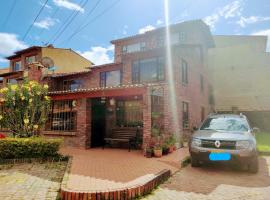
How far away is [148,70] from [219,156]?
8159 millimetres

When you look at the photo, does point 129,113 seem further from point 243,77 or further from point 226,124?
point 243,77

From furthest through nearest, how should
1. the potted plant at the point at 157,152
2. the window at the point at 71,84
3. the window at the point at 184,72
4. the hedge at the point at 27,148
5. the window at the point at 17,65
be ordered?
the window at the point at 17,65 → the window at the point at 71,84 → the window at the point at 184,72 → the potted plant at the point at 157,152 → the hedge at the point at 27,148

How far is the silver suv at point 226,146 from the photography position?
22.4 ft

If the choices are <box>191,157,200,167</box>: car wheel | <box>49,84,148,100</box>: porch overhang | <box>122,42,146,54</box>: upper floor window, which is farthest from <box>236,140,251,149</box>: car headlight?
<box>122,42,146,54</box>: upper floor window

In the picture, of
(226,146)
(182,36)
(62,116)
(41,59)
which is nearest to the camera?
(226,146)

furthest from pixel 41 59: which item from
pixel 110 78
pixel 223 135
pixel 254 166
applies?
pixel 254 166

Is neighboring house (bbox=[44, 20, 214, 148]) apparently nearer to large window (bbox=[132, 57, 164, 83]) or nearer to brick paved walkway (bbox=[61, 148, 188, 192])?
large window (bbox=[132, 57, 164, 83])

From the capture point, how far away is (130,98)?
14.1m

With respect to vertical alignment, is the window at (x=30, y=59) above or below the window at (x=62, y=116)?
above

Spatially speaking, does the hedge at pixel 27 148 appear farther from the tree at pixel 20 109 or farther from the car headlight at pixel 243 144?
the car headlight at pixel 243 144

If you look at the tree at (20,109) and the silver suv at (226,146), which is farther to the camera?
the tree at (20,109)

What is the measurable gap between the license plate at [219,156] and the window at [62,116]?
8582 millimetres

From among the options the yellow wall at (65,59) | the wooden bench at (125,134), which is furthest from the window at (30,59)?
the wooden bench at (125,134)

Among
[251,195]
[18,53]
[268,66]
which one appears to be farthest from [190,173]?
[18,53]
